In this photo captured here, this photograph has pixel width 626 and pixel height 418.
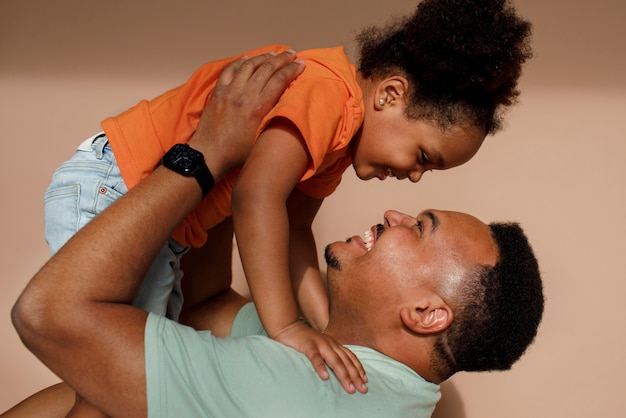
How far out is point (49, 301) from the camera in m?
0.99

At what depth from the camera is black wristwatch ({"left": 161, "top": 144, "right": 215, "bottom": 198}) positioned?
→ 1.13 metres

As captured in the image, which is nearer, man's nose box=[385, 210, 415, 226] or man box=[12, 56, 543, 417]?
man box=[12, 56, 543, 417]

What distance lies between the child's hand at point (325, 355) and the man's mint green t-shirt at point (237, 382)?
1 cm

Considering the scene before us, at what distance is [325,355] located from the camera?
3.68ft

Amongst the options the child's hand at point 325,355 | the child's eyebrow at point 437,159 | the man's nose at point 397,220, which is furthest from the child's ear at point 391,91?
the child's hand at point 325,355

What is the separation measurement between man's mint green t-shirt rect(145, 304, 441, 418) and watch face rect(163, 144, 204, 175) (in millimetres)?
244

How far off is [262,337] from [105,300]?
0.26 m

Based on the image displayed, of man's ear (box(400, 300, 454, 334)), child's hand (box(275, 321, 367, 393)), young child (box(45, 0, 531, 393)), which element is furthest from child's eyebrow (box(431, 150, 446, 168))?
child's hand (box(275, 321, 367, 393))

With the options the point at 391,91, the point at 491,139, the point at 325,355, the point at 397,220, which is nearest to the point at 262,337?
the point at 325,355

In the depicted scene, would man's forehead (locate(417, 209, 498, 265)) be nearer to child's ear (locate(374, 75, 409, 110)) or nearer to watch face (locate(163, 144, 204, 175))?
child's ear (locate(374, 75, 409, 110))

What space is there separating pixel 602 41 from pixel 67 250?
1527mm

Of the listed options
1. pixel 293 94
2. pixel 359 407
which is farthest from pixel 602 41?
pixel 359 407

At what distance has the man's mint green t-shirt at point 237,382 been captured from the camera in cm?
99

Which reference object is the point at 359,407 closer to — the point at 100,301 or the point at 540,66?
the point at 100,301
